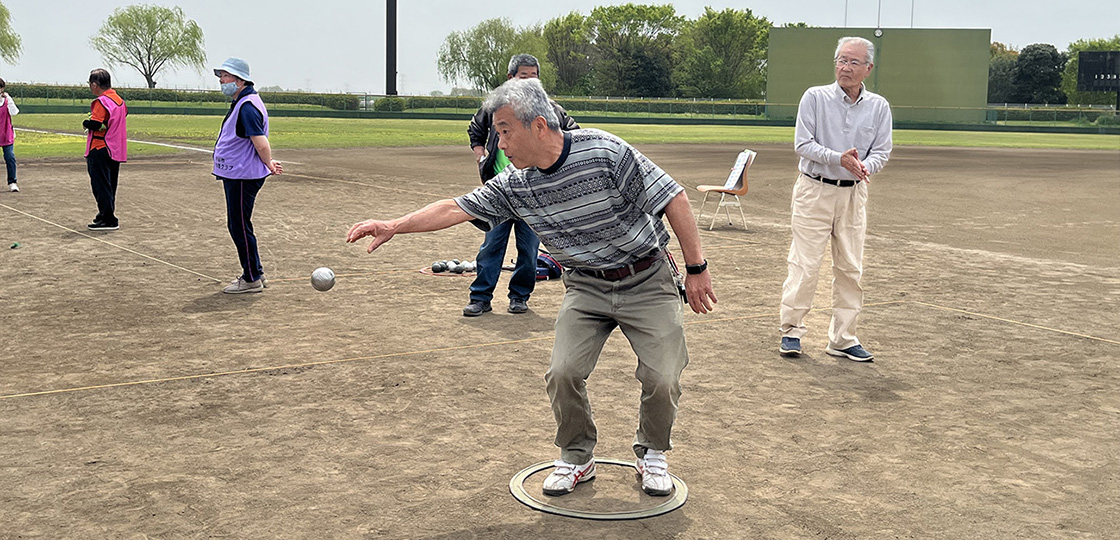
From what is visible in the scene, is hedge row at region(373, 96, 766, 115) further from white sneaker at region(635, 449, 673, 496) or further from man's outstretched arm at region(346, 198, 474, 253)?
white sneaker at region(635, 449, 673, 496)

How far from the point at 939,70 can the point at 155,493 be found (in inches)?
3545

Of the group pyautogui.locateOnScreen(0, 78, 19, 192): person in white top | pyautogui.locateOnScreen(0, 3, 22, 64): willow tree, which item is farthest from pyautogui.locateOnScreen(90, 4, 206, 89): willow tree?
pyautogui.locateOnScreen(0, 78, 19, 192): person in white top

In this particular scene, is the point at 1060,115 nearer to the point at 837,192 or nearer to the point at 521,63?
the point at 521,63

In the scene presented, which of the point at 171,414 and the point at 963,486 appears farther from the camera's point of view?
the point at 171,414

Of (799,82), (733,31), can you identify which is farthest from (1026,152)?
(733,31)

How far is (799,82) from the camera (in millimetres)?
88312

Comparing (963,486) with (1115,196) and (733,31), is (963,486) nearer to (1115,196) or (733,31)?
(1115,196)

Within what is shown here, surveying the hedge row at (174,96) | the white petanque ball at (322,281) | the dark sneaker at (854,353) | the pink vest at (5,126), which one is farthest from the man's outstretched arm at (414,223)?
the hedge row at (174,96)

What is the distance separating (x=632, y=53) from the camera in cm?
11056

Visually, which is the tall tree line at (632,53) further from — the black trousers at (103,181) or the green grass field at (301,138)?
the black trousers at (103,181)

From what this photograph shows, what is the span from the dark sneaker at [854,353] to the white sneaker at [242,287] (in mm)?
4981

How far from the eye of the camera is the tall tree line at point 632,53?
364 feet

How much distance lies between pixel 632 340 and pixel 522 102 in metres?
1.17

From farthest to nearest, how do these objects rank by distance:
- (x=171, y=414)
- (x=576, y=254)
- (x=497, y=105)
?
1. (x=171, y=414)
2. (x=576, y=254)
3. (x=497, y=105)
